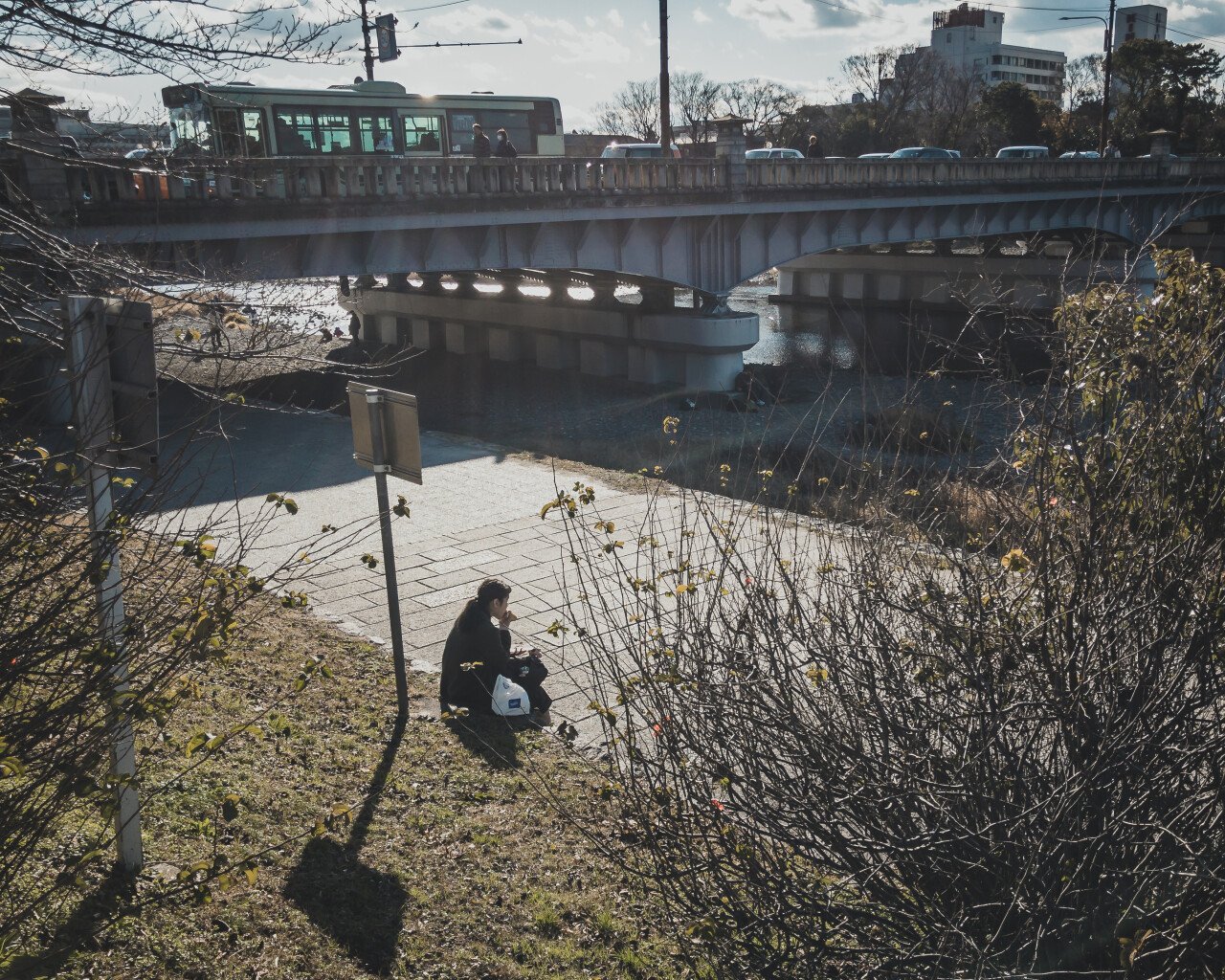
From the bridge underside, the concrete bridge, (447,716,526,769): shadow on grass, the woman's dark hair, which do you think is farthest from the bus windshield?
(447,716,526,769): shadow on grass

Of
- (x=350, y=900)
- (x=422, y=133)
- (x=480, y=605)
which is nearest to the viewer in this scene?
(x=350, y=900)

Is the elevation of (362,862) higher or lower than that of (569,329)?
higher

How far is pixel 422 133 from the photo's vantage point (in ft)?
99.2

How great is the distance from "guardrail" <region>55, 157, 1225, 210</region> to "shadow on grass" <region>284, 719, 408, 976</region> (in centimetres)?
470

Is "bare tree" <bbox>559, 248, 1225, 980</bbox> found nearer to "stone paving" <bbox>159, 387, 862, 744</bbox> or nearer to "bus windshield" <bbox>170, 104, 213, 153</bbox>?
"stone paving" <bbox>159, 387, 862, 744</bbox>

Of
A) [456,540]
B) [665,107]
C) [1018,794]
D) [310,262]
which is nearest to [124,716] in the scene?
[1018,794]

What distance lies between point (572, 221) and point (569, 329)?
6382mm

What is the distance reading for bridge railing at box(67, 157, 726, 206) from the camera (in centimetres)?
1677

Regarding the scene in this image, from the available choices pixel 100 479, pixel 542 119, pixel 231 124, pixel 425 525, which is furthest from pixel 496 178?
pixel 100 479

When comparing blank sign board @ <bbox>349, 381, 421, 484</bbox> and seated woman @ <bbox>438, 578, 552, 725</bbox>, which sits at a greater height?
blank sign board @ <bbox>349, 381, 421, 484</bbox>

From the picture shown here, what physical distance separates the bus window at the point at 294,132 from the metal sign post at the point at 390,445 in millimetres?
21972

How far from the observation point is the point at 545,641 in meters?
9.09

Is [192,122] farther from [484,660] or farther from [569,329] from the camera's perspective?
[484,660]

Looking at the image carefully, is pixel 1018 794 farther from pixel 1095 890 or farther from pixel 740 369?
pixel 740 369
